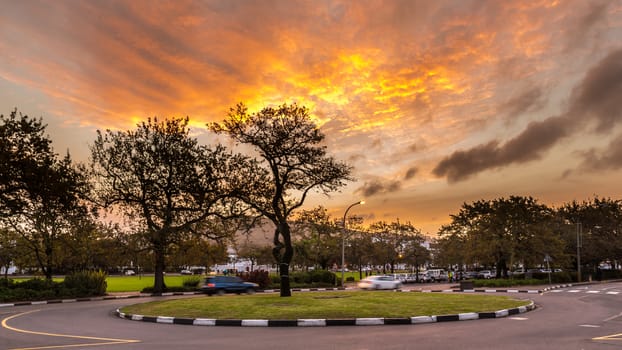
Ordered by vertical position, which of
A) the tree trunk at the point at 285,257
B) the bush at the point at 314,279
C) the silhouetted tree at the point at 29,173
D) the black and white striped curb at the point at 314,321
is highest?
the silhouetted tree at the point at 29,173

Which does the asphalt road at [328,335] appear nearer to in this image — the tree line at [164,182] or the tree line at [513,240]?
the tree line at [164,182]

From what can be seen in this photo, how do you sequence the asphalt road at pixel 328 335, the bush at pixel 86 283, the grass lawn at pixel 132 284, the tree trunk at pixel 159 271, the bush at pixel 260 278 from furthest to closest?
the grass lawn at pixel 132 284 < the bush at pixel 260 278 < the tree trunk at pixel 159 271 < the bush at pixel 86 283 < the asphalt road at pixel 328 335

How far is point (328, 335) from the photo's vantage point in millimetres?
12195

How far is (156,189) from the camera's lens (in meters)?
35.2

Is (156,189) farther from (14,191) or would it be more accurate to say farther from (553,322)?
(553,322)

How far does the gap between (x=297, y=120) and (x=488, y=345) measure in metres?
15.1

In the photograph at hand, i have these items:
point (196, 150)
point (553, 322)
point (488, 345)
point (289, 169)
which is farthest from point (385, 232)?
point (488, 345)

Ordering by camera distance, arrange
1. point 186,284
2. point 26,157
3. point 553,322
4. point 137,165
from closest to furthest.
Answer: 1. point 553,322
2. point 26,157
3. point 137,165
4. point 186,284

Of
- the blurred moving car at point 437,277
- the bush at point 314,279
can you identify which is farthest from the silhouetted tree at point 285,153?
the blurred moving car at point 437,277

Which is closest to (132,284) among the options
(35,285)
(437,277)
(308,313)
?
(35,285)

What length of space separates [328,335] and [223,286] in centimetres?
2145

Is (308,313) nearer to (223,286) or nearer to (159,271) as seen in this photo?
(223,286)

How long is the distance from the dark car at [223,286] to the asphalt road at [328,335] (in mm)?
15597

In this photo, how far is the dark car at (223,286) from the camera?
31906 mm
